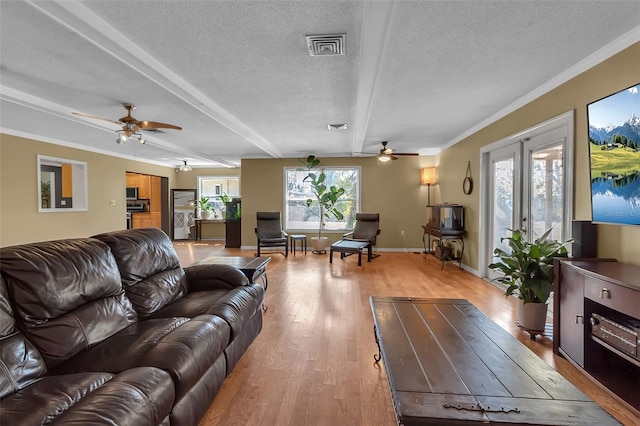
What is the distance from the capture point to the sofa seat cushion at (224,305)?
2.07 m

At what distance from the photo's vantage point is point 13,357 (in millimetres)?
1325

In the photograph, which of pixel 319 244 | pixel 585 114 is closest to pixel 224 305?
pixel 585 114

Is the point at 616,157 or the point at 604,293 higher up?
the point at 616,157

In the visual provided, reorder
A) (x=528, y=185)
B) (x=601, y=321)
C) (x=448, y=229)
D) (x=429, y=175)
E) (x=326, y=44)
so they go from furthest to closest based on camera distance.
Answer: (x=429, y=175) → (x=448, y=229) → (x=528, y=185) → (x=326, y=44) → (x=601, y=321)

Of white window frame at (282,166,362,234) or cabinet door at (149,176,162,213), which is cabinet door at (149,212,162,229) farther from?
white window frame at (282,166,362,234)

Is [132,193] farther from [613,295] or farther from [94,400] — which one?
[613,295]

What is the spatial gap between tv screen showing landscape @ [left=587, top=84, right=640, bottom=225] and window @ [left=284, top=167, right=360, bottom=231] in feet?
18.8

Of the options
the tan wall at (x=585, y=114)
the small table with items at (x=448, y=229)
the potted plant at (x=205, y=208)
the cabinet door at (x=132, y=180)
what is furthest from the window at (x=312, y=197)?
the cabinet door at (x=132, y=180)

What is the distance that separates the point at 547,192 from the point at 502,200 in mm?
1072

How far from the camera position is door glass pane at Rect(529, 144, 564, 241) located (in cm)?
325

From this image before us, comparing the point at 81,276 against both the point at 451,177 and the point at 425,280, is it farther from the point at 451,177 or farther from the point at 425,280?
the point at 451,177

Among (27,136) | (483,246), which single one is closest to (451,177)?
(483,246)

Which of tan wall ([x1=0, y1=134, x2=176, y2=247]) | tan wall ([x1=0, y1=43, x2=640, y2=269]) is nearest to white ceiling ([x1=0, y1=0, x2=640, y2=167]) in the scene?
tan wall ([x1=0, y1=43, x2=640, y2=269])

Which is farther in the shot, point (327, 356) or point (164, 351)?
point (327, 356)
